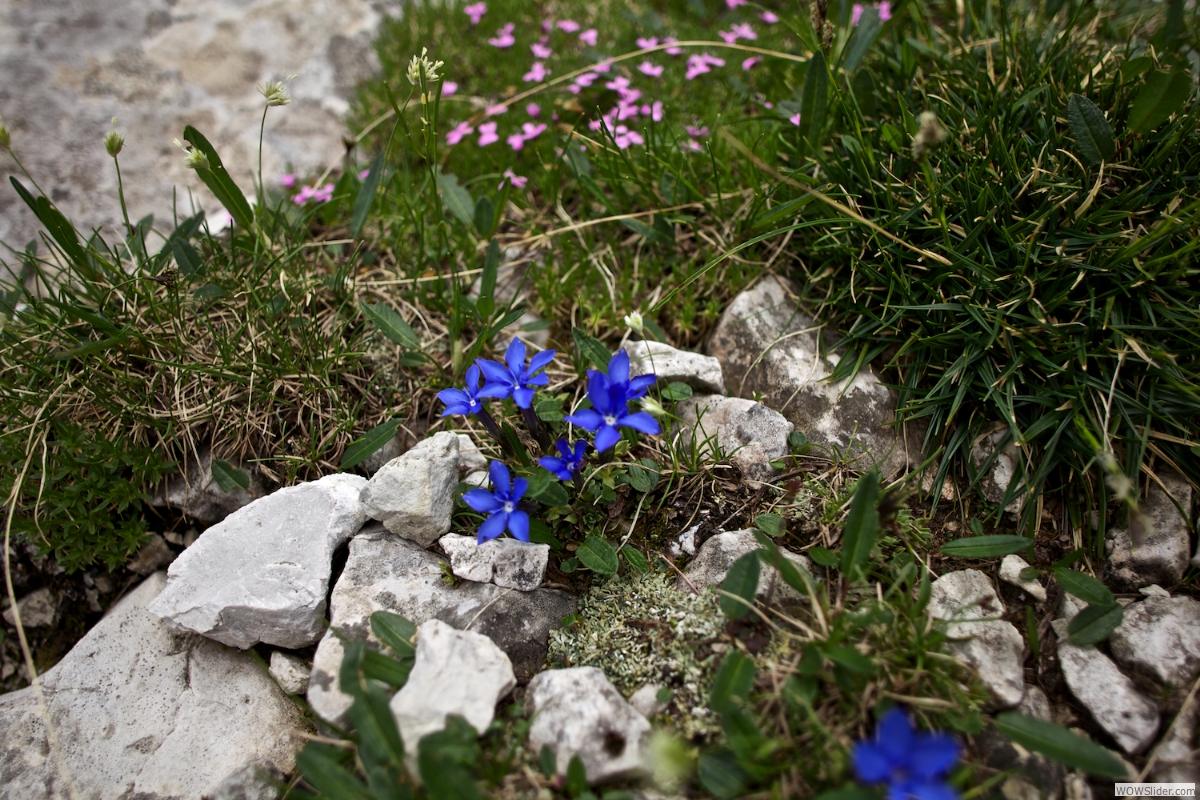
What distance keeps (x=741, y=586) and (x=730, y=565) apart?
0.21 meters

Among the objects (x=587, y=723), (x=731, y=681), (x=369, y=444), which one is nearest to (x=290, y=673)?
(x=369, y=444)

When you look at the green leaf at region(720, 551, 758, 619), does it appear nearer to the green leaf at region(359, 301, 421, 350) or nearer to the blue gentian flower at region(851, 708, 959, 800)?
the blue gentian flower at region(851, 708, 959, 800)

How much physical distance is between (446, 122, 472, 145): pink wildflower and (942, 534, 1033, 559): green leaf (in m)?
3.01

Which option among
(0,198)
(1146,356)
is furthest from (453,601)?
(0,198)

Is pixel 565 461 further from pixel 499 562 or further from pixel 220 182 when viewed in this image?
pixel 220 182

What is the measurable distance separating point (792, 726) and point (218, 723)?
176cm

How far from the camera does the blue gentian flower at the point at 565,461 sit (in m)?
2.11

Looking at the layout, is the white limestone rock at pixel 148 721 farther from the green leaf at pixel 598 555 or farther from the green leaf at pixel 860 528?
the green leaf at pixel 860 528

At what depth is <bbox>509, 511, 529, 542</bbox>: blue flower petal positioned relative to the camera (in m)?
1.98

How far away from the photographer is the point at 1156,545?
7.51 feet

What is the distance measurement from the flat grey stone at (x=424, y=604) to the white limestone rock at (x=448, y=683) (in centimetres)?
16

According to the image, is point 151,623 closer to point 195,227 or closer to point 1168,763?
point 195,227

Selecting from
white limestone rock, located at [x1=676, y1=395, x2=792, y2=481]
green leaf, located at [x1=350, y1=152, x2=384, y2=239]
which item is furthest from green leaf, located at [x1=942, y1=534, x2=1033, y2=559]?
green leaf, located at [x1=350, y1=152, x2=384, y2=239]

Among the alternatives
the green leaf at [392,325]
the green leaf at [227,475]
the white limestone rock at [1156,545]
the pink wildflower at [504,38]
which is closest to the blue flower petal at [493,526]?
the green leaf at [392,325]
